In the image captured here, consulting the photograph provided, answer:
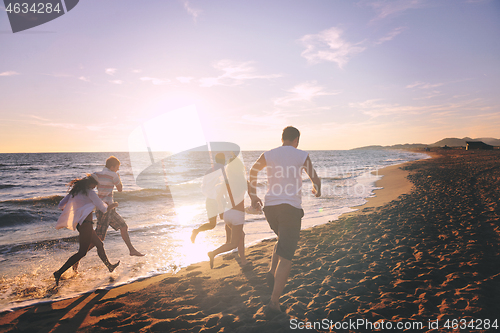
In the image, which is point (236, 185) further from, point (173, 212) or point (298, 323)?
point (173, 212)

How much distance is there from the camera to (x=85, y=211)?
4297mm

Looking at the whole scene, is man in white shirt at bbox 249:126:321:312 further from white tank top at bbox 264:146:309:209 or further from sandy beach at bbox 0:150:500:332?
sandy beach at bbox 0:150:500:332

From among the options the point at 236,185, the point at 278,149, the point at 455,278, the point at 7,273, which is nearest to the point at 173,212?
the point at 7,273

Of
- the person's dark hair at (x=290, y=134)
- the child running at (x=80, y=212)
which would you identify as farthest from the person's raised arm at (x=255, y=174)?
the child running at (x=80, y=212)

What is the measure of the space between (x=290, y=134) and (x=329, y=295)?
8.24 ft

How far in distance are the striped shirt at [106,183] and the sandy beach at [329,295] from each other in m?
1.83

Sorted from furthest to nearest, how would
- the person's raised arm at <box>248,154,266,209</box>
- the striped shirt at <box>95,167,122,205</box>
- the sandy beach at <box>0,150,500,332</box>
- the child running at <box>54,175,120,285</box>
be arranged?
the striped shirt at <box>95,167,122,205</box>
the child running at <box>54,175,120,285</box>
the person's raised arm at <box>248,154,266,209</box>
the sandy beach at <box>0,150,500,332</box>

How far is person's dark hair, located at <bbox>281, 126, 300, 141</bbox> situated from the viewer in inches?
130

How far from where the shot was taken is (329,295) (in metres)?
3.58

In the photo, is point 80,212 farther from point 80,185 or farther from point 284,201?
point 284,201

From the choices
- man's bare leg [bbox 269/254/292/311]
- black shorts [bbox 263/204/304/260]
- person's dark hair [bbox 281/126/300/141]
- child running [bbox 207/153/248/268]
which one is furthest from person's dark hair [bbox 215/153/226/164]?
man's bare leg [bbox 269/254/292/311]

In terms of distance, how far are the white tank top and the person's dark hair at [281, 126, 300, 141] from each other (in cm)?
17

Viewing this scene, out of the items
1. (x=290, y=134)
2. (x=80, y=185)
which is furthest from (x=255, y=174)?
(x=80, y=185)

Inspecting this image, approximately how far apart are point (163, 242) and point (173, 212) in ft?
16.6
